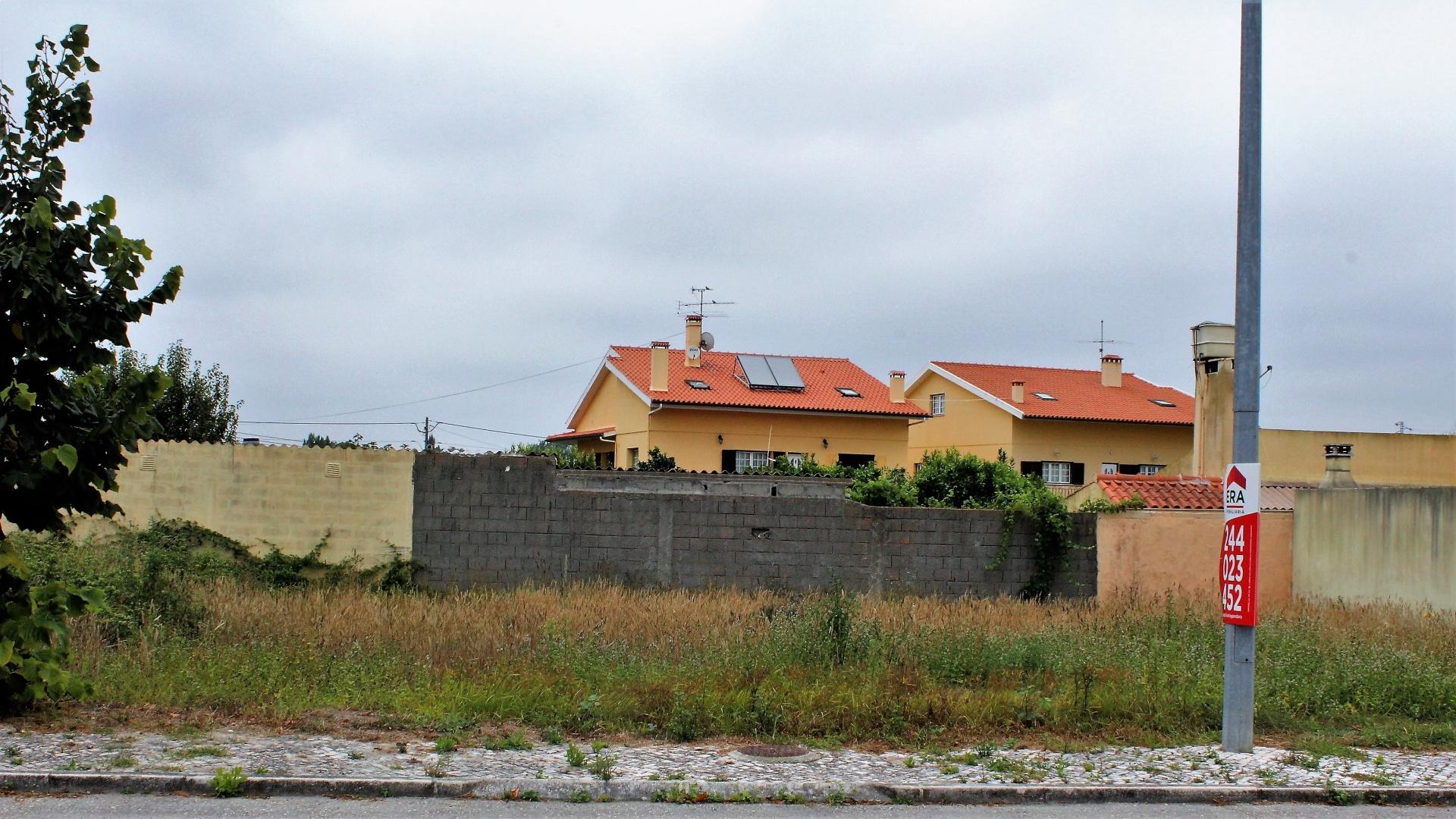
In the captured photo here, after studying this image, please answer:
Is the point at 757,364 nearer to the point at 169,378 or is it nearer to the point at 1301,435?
the point at 1301,435

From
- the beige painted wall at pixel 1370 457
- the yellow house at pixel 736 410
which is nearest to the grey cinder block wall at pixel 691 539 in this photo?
the beige painted wall at pixel 1370 457

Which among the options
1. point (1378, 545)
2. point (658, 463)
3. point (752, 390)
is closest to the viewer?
point (1378, 545)

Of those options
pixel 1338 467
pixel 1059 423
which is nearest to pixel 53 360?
pixel 1338 467

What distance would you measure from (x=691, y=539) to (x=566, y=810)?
11207mm

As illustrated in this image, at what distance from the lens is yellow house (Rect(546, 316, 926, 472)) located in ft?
131

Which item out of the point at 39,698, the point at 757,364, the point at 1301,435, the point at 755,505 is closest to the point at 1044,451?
the point at 757,364

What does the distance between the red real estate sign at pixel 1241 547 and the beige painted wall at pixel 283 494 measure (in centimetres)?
1215

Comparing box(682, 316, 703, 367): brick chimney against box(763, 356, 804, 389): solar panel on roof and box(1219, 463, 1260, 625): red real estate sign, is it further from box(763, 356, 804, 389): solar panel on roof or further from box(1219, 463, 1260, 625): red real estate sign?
box(1219, 463, 1260, 625): red real estate sign

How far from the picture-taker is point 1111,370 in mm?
49750

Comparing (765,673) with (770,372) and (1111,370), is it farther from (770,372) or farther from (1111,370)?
(1111,370)

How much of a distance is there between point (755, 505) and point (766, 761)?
1025 centimetres

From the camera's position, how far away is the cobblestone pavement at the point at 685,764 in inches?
321

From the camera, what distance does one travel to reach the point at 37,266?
8.96 m

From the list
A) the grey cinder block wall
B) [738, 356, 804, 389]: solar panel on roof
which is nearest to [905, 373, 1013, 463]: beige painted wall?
[738, 356, 804, 389]: solar panel on roof
